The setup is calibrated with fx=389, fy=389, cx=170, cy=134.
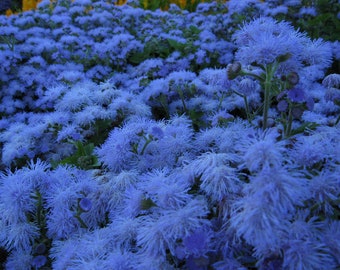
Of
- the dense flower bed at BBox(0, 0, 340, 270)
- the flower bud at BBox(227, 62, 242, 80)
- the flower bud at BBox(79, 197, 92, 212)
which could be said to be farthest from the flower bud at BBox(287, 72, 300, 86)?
the flower bud at BBox(79, 197, 92, 212)

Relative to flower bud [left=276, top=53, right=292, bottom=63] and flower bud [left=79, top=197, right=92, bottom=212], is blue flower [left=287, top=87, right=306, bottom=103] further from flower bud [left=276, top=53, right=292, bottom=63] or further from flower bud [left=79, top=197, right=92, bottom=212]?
flower bud [left=79, top=197, right=92, bottom=212]

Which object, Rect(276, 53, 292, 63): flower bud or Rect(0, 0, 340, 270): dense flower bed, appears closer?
Rect(0, 0, 340, 270): dense flower bed

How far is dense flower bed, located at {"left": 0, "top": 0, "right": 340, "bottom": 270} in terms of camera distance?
1142mm

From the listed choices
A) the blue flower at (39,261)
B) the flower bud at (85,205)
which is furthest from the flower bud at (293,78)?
the blue flower at (39,261)

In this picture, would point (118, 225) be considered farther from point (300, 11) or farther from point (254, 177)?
point (300, 11)

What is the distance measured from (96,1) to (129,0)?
1.28ft

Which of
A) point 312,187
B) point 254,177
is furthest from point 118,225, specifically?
point 312,187

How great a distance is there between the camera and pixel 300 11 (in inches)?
154

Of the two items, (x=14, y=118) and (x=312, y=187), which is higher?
(x=312, y=187)

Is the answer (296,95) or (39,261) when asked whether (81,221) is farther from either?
(296,95)

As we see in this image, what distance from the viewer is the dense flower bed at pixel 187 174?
114 centimetres

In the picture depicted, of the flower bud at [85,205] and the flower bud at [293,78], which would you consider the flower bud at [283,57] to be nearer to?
the flower bud at [293,78]

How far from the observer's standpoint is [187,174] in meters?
1.40

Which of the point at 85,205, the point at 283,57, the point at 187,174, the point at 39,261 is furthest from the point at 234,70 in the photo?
the point at 39,261
